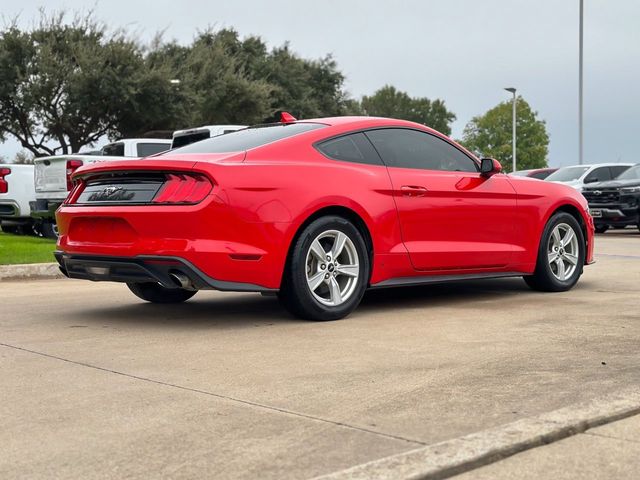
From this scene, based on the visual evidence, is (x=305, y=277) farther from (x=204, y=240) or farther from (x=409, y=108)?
(x=409, y=108)

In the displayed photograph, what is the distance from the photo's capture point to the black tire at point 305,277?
6246 mm

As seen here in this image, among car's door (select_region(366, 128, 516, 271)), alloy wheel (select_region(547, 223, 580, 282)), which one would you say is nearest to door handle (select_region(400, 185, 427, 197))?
car's door (select_region(366, 128, 516, 271))

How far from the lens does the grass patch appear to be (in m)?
11.2

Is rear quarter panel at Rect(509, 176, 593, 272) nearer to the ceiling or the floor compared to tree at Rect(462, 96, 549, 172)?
nearer to the floor

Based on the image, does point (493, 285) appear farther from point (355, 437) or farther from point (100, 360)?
point (355, 437)

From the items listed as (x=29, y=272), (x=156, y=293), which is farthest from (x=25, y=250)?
(x=156, y=293)

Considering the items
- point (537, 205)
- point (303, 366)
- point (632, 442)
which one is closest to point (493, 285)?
point (537, 205)

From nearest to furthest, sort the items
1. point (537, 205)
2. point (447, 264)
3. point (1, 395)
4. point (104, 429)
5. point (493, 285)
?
point (104, 429)
point (1, 395)
point (447, 264)
point (537, 205)
point (493, 285)

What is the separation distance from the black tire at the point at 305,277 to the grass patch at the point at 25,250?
5590 mm

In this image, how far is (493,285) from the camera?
8.98 meters

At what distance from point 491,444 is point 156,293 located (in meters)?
4.74

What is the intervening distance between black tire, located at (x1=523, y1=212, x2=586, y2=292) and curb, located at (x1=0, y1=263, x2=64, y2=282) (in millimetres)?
5502

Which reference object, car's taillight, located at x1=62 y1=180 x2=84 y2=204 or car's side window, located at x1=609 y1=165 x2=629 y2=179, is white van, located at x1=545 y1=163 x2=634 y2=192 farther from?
car's taillight, located at x1=62 y1=180 x2=84 y2=204

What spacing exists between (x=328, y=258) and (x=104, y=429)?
119 inches
